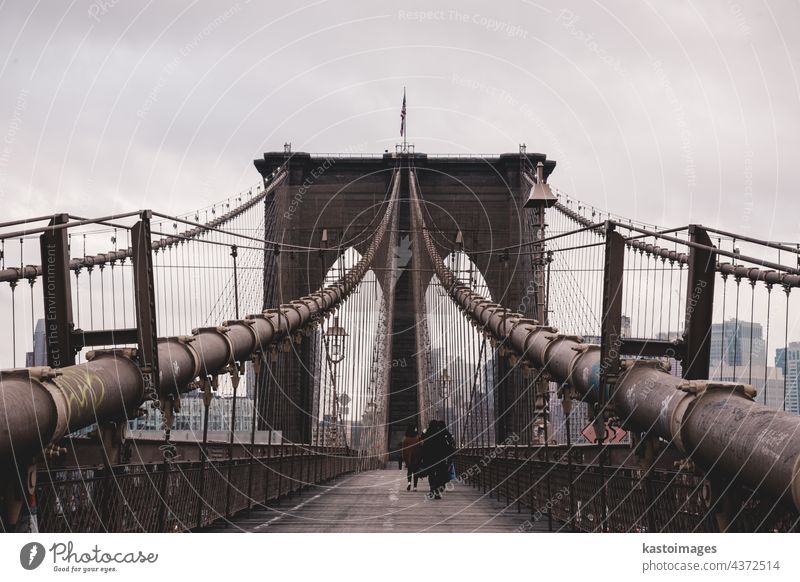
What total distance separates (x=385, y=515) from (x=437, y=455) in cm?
316

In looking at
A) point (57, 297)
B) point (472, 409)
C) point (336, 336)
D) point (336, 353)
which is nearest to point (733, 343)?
point (57, 297)

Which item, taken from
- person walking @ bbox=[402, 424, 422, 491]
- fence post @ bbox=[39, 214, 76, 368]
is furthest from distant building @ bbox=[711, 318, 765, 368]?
person walking @ bbox=[402, 424, 422, 491]

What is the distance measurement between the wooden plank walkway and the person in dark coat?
0.63ft

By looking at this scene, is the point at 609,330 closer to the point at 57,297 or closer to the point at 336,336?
the point at 57,297

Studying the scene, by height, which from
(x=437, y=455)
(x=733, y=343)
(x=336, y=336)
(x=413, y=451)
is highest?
(x=733, y=343)

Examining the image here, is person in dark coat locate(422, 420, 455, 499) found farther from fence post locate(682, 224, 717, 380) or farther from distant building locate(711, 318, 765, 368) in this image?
fence post locate(682, 224, 717, 380)

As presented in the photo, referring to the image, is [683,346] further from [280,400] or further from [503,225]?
[503,225]

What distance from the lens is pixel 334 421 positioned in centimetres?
2545

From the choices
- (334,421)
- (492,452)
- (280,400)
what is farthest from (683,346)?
(280,400)

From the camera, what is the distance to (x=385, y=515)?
9.90 meters

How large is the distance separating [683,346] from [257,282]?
806 inches

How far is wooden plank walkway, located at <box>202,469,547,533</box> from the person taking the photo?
8.70 metres

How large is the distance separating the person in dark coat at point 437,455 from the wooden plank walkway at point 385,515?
7.6 inches

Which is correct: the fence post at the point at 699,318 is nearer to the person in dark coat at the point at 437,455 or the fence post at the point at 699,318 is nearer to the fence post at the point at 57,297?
the fence post at the point at 57,297
